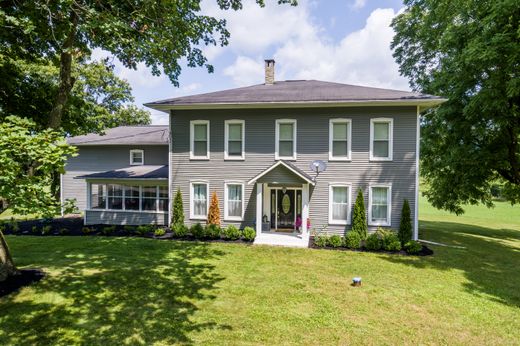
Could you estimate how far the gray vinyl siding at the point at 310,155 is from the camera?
12430 millimetres

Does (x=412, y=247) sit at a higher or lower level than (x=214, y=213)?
lower

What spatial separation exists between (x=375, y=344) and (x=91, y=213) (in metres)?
15.9

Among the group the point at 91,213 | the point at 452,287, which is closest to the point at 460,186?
the point at 452,287

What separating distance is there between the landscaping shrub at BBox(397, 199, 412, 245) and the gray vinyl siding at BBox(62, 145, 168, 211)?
1402 centimetres

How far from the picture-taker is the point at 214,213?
44.0 ft

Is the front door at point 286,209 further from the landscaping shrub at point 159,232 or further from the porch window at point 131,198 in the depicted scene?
the porch window at point 131,198

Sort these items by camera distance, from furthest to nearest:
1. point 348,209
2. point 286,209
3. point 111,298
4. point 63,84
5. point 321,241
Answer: point 286,209 < point 348,209 < point 321,241 < point 63,84 < point 111,298

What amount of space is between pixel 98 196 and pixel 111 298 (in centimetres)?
1183

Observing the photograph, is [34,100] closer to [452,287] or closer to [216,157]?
[216,157]

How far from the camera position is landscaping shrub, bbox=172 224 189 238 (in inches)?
513

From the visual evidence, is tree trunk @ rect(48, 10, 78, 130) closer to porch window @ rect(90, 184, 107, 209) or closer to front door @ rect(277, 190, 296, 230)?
porch window @ rect(90, 184, 107, 209)

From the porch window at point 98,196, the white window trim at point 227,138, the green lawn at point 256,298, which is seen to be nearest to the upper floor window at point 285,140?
the white window trim at point 227,138

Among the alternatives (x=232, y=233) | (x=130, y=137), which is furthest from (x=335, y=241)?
(x=130, y=137)

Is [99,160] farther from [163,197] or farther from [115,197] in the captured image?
[163,197]
